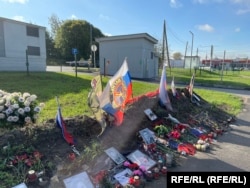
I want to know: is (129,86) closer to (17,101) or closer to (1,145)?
(17,101)

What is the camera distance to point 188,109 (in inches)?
275

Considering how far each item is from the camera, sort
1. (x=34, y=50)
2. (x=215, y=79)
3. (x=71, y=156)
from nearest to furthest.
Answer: (x=71, y=156) < (x=34, y=50) < (x=215, y=79)

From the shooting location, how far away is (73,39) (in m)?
37.7

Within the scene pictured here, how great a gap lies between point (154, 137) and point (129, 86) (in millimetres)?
1187

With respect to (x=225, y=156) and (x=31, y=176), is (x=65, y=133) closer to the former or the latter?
(x=31, y=176)

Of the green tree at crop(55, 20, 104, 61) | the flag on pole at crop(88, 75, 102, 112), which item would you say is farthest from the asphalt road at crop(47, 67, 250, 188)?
the green tree at crop(55, 20, 104, 61)

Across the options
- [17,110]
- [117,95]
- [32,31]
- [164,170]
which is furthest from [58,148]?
[32,31]

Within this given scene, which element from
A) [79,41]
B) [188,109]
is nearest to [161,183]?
[188,109]

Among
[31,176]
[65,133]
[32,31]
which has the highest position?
[32,31]

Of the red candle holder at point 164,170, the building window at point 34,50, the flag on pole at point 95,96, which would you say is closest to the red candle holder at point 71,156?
the flag on pole at point 95,96

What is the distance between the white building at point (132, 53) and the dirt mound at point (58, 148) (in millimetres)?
14338

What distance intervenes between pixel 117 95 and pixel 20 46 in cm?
1884

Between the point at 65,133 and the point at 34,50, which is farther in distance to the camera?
the point at 34,50

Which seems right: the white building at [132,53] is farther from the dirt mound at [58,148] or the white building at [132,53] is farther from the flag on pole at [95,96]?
the dirt mound at [58,148]
